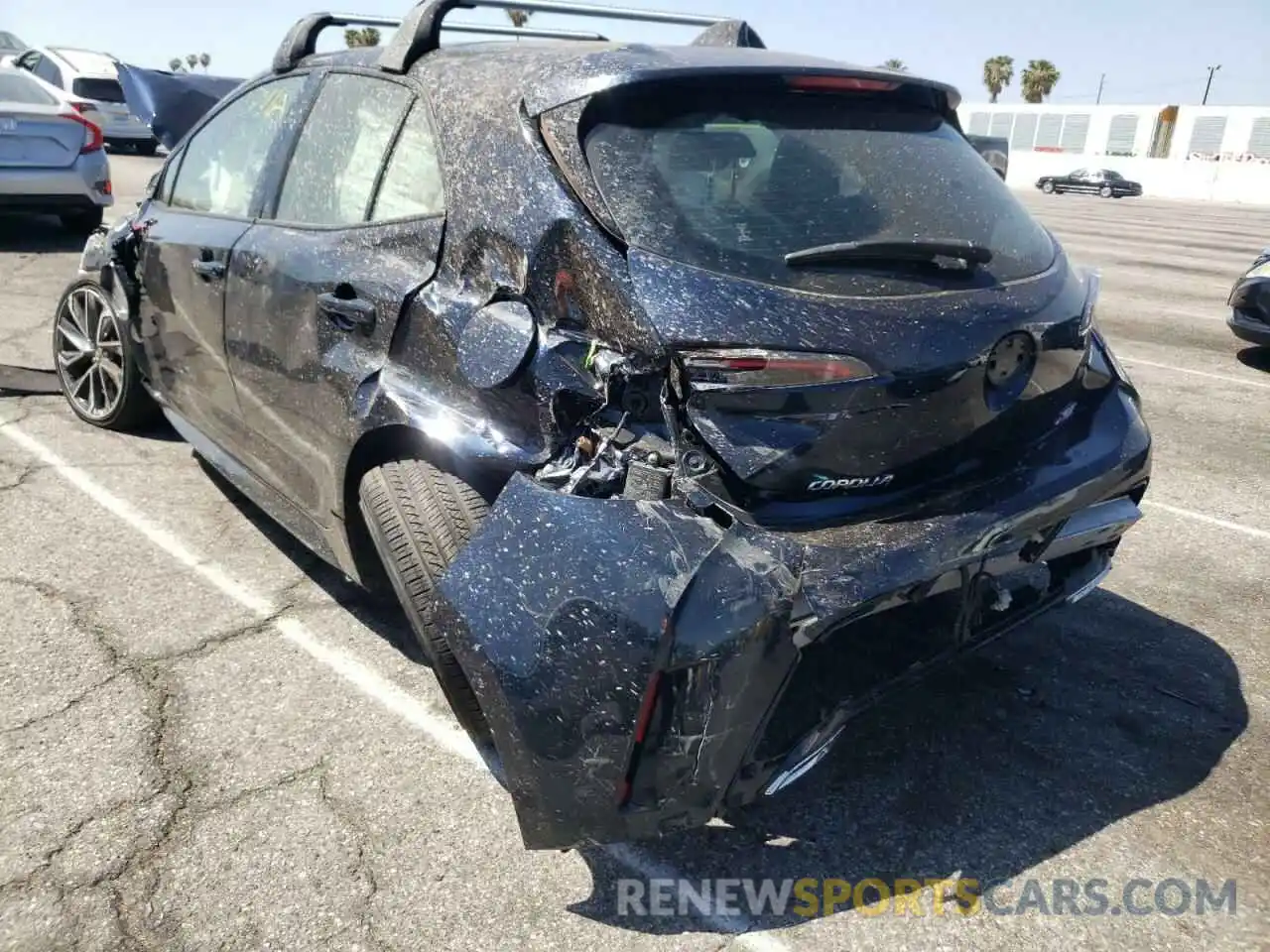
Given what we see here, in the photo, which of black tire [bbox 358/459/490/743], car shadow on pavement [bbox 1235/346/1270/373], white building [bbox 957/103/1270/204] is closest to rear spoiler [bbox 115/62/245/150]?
black tire [bbox 358/459/490/743]

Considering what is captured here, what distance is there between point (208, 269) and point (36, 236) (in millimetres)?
9759

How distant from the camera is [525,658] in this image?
208cm

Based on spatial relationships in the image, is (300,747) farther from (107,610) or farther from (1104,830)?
A: (1104,830)

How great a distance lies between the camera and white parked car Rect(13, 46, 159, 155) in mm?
20344

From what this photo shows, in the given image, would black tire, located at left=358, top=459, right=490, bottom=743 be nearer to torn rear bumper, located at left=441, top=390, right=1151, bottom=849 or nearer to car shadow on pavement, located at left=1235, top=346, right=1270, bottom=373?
torn rear bumper, located at left=441, top=390, right=1151, bottom=849

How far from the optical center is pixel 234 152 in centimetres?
393

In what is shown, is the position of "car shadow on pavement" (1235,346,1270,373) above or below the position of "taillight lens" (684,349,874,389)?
below

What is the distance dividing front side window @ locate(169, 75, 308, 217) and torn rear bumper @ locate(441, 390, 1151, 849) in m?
2.10

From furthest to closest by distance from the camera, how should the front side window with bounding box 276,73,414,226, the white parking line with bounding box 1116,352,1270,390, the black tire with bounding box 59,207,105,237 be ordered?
the black tire with bounding box 59,207,105,237, the white parking line with bounding box 1116,352,1270,390, the front side window with bounding box 276,73,414,226

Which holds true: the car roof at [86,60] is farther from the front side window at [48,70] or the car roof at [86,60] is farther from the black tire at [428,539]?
the black tire at [428,539]

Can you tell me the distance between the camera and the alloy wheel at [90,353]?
16.1ft

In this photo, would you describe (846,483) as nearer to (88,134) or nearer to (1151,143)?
(88,134)

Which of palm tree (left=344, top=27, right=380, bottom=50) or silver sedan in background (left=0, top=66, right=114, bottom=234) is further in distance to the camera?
silver sedan in background (left=0, top=66, right=114, bottom=234)

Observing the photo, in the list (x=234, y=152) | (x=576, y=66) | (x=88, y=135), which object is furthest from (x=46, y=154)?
(x=576, y=66)
